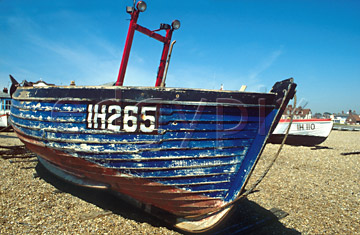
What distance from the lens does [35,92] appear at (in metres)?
4.35

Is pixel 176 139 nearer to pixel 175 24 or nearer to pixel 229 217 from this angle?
pixel 229 217

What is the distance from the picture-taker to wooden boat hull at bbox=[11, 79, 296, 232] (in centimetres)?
318

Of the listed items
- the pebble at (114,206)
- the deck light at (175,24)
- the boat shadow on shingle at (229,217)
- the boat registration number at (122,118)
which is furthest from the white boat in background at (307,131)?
the boat registration number at (122,118)

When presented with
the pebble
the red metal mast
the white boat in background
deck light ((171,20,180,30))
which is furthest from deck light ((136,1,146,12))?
the white boat in background

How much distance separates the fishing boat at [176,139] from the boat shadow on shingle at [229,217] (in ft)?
1.82

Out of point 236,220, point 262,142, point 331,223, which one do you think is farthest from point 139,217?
point 331,223

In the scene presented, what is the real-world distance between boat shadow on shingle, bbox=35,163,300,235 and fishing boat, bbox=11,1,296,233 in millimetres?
555

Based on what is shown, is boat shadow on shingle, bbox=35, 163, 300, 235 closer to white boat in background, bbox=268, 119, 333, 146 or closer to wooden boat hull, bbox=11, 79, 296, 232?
wooden boat hull, bbox=11, 79, 296, 232

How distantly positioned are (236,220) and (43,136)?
400cm

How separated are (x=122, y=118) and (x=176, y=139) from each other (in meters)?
0.87

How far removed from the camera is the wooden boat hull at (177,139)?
318 cm

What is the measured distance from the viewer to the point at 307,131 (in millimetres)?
15414

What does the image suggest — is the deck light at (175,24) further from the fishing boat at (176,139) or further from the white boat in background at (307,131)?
the white boat in background at (307,131)

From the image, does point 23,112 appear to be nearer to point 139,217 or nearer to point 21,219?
point 21,219
